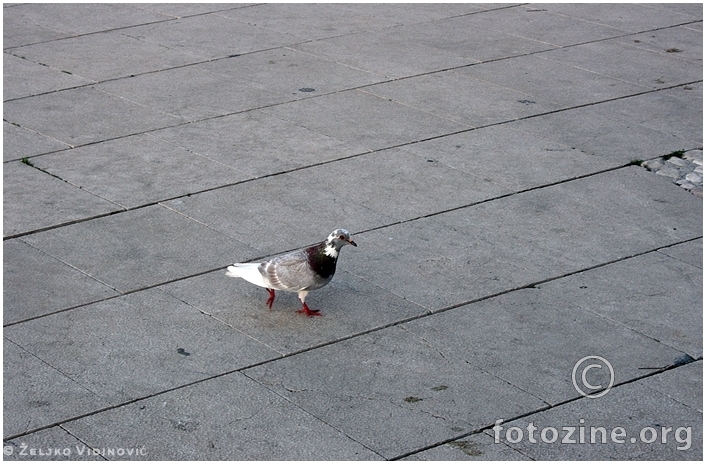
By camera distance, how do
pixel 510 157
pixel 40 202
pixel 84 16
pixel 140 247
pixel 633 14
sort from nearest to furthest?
pixel 140 247 → pixel 40 202 → pixel 510 157 → pixel 84 16 → pixel 633 14

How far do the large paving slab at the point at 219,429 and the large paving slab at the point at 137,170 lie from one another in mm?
2963

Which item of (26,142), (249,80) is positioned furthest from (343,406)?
(249,80)

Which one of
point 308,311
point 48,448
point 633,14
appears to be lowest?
point 48,448

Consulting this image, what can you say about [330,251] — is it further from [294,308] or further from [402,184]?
[402,184]

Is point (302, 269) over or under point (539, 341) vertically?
over

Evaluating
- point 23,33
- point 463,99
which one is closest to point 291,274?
point 463,99

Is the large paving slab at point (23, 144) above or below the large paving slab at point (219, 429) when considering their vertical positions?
above

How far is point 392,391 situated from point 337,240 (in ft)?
3.49

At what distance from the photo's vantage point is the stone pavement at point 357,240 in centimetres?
598

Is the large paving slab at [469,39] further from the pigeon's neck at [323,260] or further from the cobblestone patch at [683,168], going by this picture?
the pigeon's neck at [323,260]

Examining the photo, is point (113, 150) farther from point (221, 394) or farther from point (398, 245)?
point (221, 394)

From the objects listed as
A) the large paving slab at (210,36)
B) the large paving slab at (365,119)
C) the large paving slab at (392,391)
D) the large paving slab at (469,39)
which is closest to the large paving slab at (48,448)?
the large paving slab at (392,391)

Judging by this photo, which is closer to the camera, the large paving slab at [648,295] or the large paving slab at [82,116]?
the large paving slab at [648,295]

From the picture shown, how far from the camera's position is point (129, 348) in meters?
6.63
